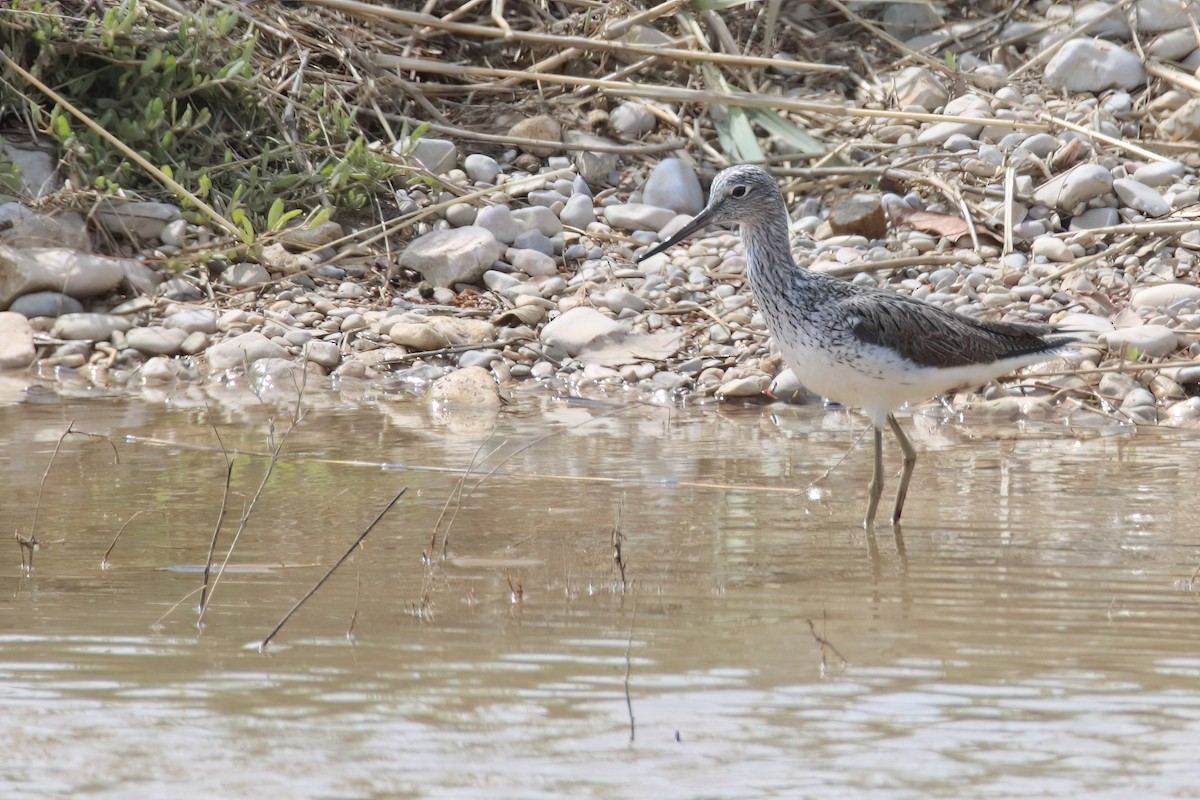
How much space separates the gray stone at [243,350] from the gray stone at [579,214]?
215 centimetres

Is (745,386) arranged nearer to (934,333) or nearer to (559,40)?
(934,333)

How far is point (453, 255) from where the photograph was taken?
969 cm

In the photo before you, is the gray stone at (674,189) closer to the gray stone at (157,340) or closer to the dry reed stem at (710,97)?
the dry reed stem at (710,97)

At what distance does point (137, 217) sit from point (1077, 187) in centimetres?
582

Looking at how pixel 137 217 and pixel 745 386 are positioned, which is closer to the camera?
pixel 745 386

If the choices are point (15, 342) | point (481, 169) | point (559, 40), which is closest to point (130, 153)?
point (15, 342)

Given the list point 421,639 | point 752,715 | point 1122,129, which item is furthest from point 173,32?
point 752,715

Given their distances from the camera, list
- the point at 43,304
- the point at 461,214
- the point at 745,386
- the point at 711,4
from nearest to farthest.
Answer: the point at 745,386
the point at 43,304
the point at 461,214
the point at 711,4

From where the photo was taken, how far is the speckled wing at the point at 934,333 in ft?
20.1

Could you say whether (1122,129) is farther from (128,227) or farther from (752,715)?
(752,715)

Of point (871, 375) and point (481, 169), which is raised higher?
point (481, 169)

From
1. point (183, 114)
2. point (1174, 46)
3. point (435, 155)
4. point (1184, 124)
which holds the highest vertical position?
point (1174, 46)

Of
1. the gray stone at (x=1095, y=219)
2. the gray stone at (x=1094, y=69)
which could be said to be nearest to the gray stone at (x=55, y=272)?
the gray stone at (x=1095, y=219)

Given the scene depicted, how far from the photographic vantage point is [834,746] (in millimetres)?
3465
